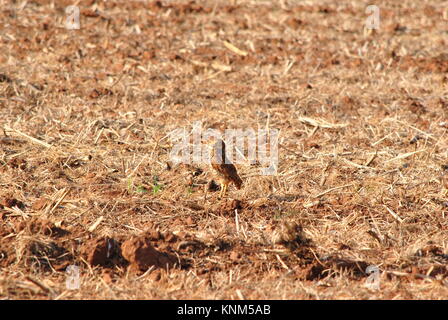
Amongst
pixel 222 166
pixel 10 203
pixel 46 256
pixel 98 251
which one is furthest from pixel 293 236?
pixel 10 203

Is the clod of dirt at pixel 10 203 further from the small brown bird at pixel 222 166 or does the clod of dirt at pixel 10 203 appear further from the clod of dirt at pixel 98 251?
the small brown bird at pixel 222 166

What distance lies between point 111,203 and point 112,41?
5.72 m

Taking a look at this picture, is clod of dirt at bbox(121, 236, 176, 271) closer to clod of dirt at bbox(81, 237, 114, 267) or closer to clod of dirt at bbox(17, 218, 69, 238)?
clod of dirt at bbox(81, 237, 114, 267)

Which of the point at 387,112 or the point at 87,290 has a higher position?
the point at 387,112

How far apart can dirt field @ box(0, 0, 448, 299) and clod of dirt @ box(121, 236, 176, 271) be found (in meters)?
0.01

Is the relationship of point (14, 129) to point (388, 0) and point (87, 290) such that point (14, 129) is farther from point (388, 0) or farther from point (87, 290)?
point (388, 0)

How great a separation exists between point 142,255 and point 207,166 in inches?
80.7

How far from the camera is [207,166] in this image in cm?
701

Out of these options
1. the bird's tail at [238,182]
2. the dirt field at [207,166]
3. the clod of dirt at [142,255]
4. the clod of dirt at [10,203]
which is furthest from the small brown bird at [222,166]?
the clod of dirt at [10,203]

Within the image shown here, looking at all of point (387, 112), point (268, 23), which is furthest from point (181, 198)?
point (268, 23)

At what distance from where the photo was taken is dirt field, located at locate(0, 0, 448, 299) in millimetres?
5109
